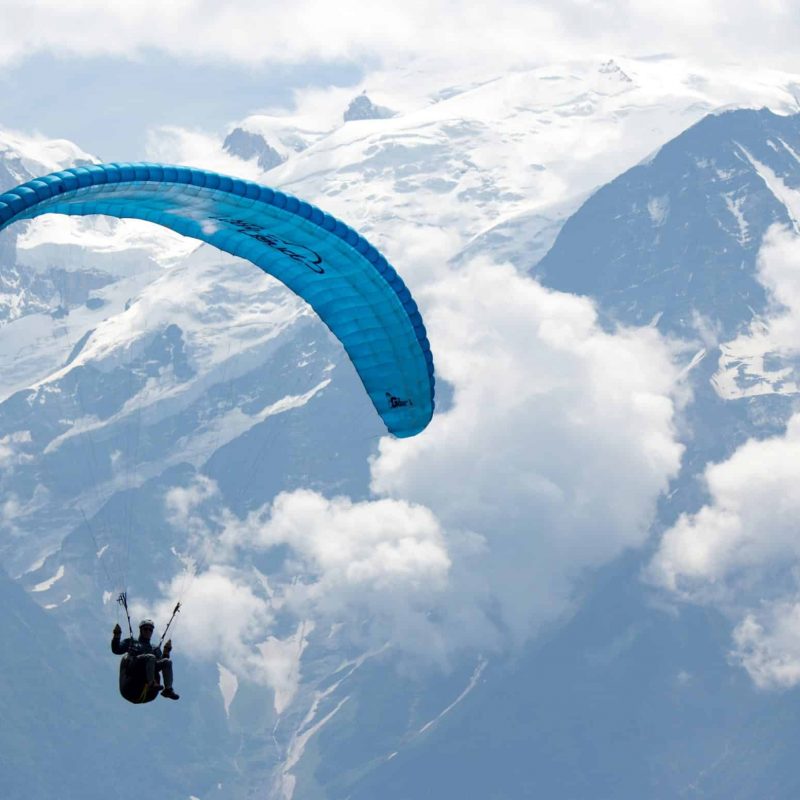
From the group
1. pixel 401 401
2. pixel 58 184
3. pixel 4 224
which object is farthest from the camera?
pixel 401 401

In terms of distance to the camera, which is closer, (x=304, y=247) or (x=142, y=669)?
(x=142, y=669)

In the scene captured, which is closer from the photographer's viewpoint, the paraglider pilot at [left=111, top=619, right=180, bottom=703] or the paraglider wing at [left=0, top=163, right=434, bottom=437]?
the paraglider pilot at [left=111, top=619, right=180, bottom=703]

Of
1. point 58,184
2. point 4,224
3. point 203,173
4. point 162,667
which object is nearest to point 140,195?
point 203,173

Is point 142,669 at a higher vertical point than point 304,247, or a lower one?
lower

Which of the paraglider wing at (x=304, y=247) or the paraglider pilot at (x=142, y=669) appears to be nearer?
the paraglider pilot at (x=142, y=669)

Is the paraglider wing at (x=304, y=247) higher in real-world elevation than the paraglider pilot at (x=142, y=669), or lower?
higher

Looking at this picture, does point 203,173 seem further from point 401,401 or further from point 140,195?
point 401,401

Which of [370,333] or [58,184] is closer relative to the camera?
[58,184]

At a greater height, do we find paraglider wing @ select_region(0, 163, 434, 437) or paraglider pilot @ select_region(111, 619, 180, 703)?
paraglider wing @ select_region(0, 163, 434, 437)
